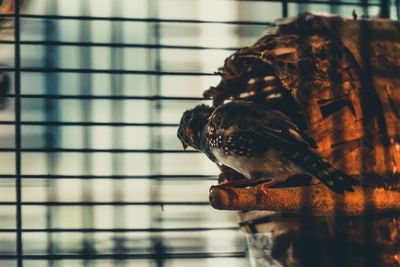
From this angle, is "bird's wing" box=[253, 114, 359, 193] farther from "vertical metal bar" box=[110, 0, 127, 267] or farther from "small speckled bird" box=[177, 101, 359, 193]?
"vertical metal bar" box=[110, 0, 127, 267]

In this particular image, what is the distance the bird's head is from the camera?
177 centimetres

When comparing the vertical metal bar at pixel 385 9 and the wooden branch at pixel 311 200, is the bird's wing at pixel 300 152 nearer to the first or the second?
the wooden branch at pixel 311 200

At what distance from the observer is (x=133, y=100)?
248cm

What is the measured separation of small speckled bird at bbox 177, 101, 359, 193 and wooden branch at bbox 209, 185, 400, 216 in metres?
0.07

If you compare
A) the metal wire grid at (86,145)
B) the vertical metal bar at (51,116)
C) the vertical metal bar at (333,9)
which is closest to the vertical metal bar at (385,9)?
the vertical metal bar at (333,9)

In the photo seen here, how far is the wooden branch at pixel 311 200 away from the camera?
1.39 m

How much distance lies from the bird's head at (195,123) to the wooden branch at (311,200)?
390 mm

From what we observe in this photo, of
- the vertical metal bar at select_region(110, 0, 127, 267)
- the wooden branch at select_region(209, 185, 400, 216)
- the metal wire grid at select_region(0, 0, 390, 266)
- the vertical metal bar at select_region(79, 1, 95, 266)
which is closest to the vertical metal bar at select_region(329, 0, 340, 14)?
the metal wire grid at select_region(0, 0, 390, 266)

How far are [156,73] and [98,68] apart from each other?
284mm

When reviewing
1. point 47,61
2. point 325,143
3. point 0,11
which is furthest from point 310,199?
point 0,11

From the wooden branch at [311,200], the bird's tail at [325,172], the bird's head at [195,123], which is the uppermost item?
the bird's head at [195,123]

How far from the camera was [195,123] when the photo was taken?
5.88 feet

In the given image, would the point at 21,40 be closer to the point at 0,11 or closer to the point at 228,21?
the point at 0,11

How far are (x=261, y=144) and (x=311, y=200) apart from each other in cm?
21
